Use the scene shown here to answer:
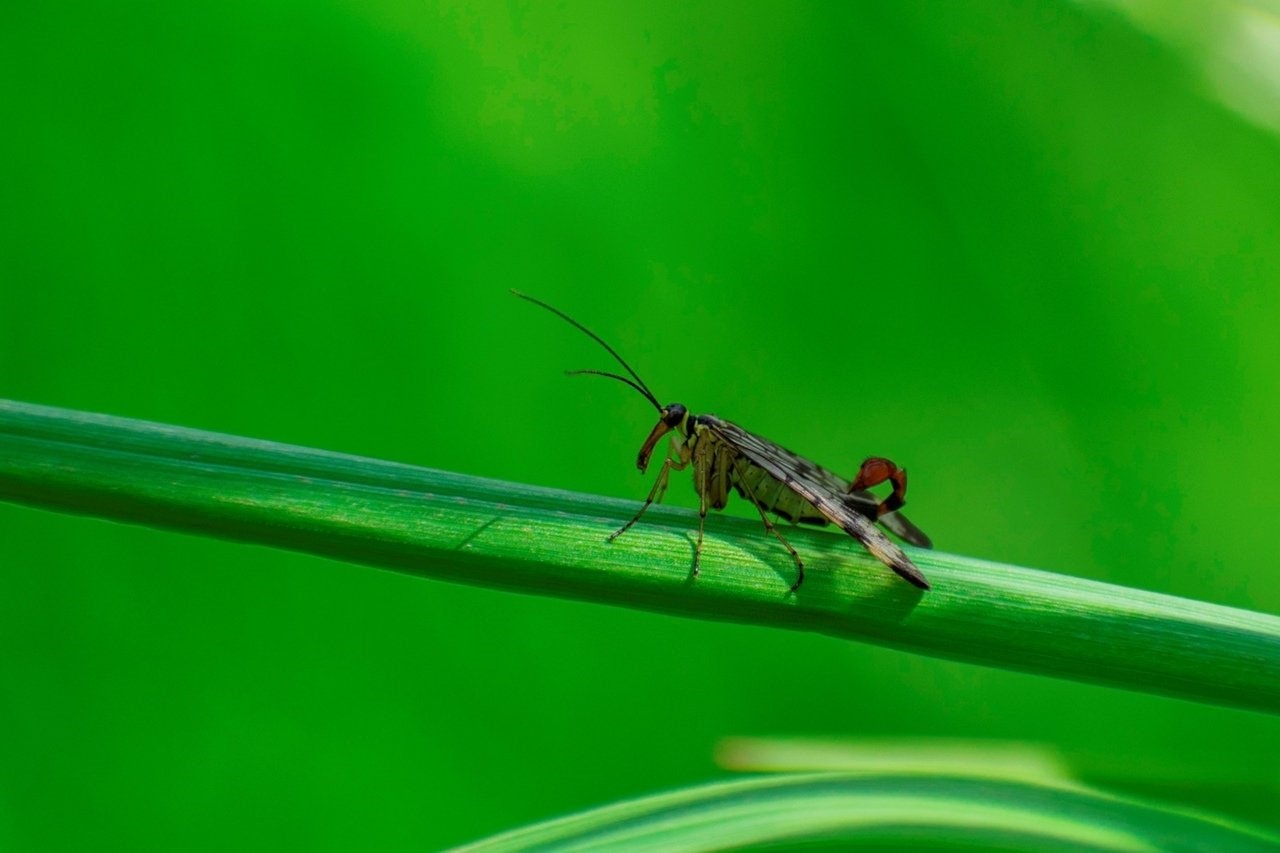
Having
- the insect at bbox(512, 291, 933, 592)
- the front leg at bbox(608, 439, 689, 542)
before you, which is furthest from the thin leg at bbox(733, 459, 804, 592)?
the front leg at bbox(608, 439, 689, 542)

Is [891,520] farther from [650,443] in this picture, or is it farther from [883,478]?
[650,443]

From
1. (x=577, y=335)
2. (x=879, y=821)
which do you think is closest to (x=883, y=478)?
(x=879, y=821)

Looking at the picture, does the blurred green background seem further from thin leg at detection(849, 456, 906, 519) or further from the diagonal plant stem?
the diagonal plant stem

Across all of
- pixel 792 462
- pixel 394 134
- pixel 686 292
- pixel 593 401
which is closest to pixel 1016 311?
pixel 686 292

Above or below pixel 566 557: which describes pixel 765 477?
above

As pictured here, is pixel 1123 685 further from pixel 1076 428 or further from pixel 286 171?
pixel 286 171

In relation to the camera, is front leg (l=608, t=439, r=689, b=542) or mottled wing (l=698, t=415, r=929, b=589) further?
front leg (l=608, t=439, r=689, b=542)
